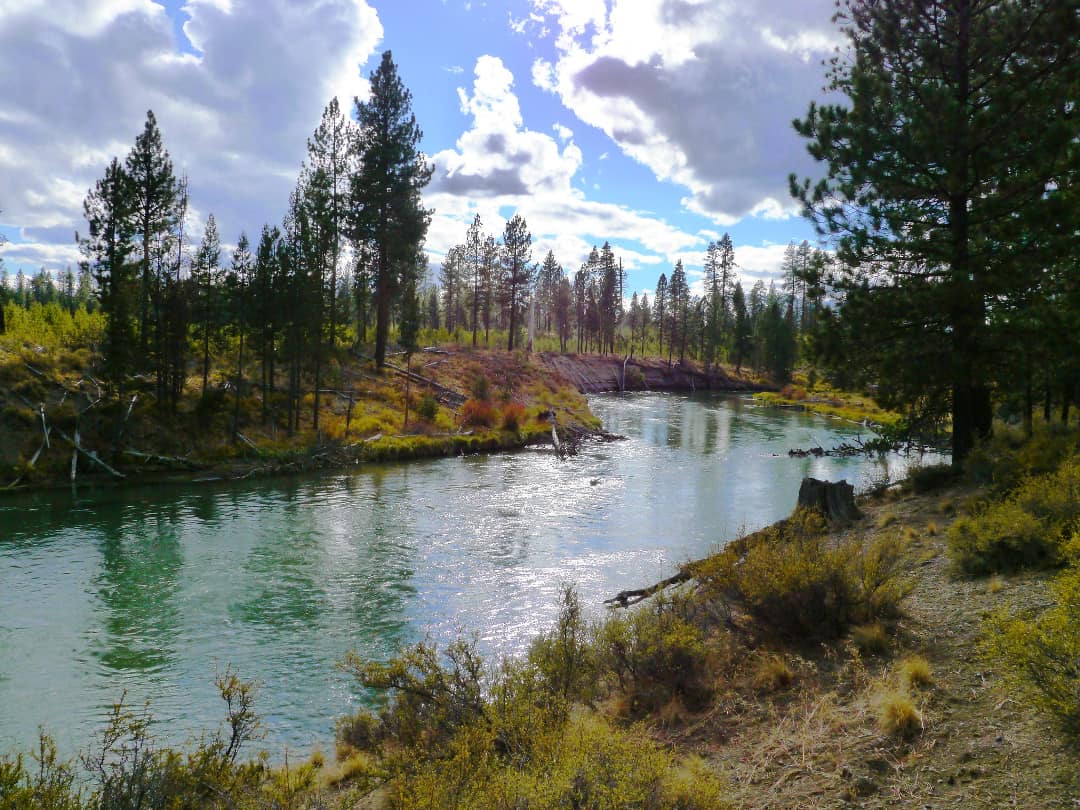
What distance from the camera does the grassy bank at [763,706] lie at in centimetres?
466

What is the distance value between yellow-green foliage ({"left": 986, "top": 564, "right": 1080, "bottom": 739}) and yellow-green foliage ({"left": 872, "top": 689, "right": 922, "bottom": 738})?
798 millimetres

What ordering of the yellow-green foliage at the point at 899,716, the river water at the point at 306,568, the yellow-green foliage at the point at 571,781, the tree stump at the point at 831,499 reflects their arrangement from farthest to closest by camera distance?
1. the tree stump at the point at 831,499
2. the river water at the point at 306,568
3. the yellow-green foliage at the point at 899,716
4. the yellow-green foliage at the point at 571,781

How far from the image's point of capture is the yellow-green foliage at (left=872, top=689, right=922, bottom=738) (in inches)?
209

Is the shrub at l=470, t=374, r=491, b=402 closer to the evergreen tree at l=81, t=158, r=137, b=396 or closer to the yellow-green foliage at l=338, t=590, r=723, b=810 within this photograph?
the evergreen tree at l=81, t=158, r=137, b=396

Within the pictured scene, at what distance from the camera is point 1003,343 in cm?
1327

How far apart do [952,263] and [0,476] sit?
2945 centimetres

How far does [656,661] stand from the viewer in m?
7.71

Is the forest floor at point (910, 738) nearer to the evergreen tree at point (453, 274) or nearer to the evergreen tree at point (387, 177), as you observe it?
the evergreen tree at point (387, 177)

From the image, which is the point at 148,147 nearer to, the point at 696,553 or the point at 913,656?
the point at 696,553

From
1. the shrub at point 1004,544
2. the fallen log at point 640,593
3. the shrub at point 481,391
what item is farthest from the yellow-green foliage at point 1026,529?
the shrub at point 481,391

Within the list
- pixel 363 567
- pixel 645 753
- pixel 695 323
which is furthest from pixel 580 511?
pixel 695 323

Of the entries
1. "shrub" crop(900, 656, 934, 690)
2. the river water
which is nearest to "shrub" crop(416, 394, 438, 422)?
the river water

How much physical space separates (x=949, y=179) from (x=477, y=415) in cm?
2762

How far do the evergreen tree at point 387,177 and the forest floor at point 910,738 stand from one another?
3850cm
